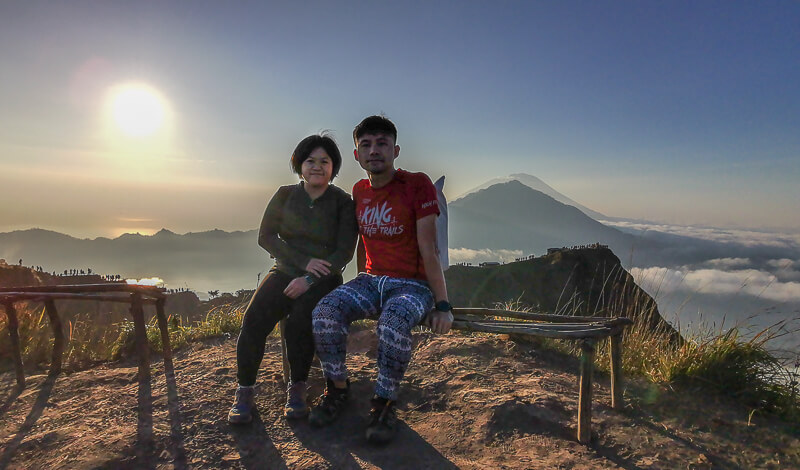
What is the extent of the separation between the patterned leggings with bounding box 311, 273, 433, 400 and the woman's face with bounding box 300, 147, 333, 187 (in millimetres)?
842

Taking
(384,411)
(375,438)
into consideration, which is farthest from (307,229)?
(375,438)

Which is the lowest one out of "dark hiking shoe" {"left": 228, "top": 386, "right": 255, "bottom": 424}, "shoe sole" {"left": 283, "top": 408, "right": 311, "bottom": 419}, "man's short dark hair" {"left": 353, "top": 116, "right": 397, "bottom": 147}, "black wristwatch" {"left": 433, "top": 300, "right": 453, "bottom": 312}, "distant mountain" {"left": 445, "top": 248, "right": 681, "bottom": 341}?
"distant mountain" {"left": 445, "top": 248, "right": 681, "bottom": 341}

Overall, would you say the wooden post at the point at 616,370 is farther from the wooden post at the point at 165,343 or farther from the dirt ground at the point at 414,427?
the wooden post at the point at 165,343

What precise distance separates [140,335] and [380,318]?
2.57 metres

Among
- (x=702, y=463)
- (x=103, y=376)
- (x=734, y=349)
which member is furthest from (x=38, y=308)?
(x=734, y=349)

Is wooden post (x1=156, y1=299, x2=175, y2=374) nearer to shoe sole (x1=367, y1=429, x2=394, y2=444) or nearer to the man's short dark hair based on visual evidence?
shoe sole (x1=367, y1=429, x2=394, y2=444)

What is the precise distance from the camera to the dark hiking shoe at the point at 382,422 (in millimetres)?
2777

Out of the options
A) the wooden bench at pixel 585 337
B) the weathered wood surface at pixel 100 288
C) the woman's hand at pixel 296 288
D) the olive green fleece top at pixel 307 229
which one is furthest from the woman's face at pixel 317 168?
the weathered wood surface at pixel 100 288

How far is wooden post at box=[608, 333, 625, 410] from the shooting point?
3242 millimetres

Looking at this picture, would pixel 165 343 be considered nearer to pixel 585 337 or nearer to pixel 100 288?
pixel 100 288

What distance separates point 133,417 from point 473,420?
2446 mm

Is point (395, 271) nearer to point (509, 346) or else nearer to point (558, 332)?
point (558, 332)

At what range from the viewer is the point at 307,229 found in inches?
140

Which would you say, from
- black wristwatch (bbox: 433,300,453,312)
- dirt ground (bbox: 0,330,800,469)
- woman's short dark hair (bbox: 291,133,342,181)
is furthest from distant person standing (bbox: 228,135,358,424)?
black wristwatch (bbox: 433,300,453,312)
